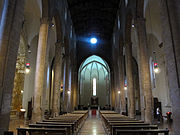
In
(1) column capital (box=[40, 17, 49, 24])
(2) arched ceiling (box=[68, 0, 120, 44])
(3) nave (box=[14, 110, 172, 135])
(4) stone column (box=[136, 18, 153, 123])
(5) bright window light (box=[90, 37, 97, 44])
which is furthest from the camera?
(5) bright window light (box=[90, 37, 97, 44])

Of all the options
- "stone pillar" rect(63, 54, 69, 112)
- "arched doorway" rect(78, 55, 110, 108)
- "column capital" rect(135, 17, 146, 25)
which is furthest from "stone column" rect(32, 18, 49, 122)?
"arched doorway" rect(78, 55, 110, 108)

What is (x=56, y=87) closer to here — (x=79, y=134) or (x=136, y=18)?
(x=79, y=134)

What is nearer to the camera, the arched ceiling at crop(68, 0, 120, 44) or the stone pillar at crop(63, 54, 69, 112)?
the stone pillar at crop(63, 54, 69, 112)

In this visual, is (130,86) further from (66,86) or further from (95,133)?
(66,86)

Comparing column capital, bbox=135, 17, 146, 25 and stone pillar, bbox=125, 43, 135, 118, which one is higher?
column capital, bbox=135, 17, 146, 25

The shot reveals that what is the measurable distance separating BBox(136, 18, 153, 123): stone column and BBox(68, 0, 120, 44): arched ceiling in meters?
8.87

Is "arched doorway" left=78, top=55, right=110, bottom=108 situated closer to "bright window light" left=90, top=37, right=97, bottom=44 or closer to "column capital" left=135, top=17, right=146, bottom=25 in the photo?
"bright window light" left=90, top=37, right=97, bottom=44

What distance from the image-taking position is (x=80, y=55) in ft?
90.5

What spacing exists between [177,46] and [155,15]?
10.1 metres

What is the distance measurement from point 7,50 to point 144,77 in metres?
7.52

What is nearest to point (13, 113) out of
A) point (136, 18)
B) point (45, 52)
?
point (45, 52)

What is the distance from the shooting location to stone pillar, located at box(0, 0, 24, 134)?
4.81 metres

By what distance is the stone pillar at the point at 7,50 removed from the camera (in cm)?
481

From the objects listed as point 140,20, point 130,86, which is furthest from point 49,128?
point 130,86
